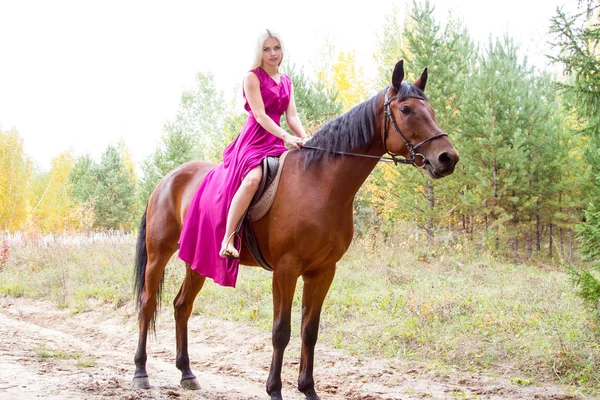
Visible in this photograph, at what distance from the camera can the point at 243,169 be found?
414cm

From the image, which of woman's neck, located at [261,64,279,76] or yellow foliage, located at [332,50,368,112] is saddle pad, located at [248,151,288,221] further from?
yellow foliage, located at [332,50,368,112]

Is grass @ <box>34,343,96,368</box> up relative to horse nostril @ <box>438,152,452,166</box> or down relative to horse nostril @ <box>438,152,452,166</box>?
down

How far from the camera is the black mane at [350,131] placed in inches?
149

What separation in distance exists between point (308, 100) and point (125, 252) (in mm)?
7946

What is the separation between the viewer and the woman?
3.99 metres

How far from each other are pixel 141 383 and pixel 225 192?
6.35ft

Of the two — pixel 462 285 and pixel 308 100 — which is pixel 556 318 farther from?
pixel 308 100

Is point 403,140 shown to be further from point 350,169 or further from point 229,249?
point 229,249

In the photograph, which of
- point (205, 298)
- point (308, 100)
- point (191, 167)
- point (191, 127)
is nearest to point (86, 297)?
point (205, 298)

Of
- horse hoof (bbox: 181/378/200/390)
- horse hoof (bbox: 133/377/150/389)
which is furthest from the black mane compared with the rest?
horse hoof (bbox: 133/377/150/389)

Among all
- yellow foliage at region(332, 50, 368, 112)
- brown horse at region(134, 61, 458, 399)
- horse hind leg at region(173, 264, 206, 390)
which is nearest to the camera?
brown horse at region(134, 61, 458, 399)

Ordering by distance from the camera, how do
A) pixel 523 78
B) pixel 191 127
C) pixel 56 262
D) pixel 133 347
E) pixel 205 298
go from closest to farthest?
1. pixel 133 347
2. pixel 205 298
3. pixel 56 262
4. pixel 523 78
5. pixel 191 127

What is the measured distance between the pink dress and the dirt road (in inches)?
47.1

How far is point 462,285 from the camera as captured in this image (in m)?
8.55
